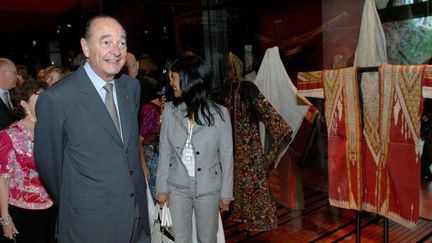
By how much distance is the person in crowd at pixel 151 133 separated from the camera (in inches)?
110

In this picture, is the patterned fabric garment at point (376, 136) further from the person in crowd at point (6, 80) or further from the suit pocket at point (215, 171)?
the person in crowd at point (6, 80)

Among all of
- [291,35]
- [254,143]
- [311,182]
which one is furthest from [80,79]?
[311,182]

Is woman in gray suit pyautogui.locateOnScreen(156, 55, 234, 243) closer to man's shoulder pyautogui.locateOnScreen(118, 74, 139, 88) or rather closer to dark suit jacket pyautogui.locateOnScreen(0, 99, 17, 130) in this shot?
man's shoulder pyautogui.locateOnScreen(118, 74, 139, 88)

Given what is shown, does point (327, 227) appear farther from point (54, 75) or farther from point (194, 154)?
point (54, 75)

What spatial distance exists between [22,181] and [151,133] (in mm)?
920

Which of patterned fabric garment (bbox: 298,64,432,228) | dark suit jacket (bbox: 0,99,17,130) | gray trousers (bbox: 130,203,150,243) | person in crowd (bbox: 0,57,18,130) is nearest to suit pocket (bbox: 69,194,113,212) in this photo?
gray trousers (bbox: 130,203,150,243)

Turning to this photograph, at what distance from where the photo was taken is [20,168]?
7.07ft

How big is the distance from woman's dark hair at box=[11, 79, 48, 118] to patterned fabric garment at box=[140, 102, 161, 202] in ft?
2.59

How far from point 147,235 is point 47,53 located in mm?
2977

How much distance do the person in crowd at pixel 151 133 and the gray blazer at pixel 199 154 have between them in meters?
0.59

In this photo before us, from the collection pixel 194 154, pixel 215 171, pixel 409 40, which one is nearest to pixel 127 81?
pixel 194 154

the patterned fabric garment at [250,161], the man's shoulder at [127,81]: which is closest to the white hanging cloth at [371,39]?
the patterned fabric garment at [250,161]

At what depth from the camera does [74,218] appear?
1596 millimetres

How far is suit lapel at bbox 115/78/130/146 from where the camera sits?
1.67m
